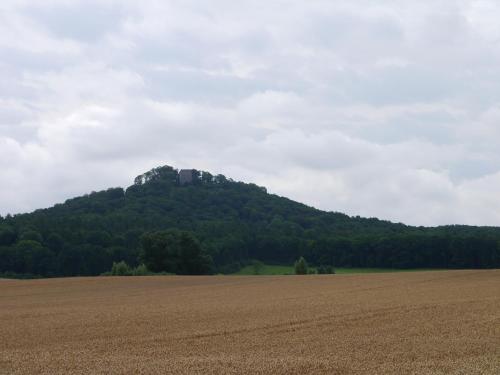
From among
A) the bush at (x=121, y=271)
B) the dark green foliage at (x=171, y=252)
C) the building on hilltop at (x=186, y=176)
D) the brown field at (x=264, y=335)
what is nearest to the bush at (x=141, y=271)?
the bush at (x=121, y=271)

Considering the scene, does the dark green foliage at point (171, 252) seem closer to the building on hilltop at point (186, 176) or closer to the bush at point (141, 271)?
the bush at point (141, 271)

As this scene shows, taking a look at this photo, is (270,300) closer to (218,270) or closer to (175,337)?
(175,337)

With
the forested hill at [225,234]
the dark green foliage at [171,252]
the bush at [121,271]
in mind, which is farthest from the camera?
the forested hill at [225,234]

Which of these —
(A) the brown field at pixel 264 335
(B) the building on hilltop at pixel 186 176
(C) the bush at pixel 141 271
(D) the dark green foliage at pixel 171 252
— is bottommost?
(A) the brown field at pixel 264 335

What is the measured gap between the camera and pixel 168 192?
16100 centimetres

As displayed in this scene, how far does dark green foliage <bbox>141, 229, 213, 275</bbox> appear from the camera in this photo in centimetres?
8825

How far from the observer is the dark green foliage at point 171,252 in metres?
88.2

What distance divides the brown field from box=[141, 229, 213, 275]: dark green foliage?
1831 inches

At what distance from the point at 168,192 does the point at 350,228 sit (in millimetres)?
49755

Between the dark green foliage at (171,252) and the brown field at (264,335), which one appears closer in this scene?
the brown field at (264,335)

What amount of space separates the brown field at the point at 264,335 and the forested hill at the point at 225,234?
5671 centimetres

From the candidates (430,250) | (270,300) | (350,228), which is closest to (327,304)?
(270,300)

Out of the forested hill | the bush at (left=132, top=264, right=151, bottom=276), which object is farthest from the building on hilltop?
the bush at (left=132, top=264, right=151, bottom=276)

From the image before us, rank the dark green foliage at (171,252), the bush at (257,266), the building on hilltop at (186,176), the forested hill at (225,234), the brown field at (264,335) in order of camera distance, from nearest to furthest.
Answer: the brown field at (264,335) → the dark green foliage at (171,252) → the forested hill at (225,234) → the bush at (257,266) → the building on hilltop at (186,176)
